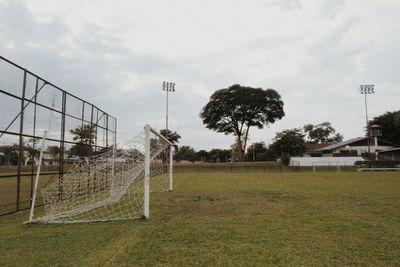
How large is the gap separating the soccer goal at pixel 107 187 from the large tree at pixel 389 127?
54269 mm

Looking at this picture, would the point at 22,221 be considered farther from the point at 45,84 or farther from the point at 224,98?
the point at 224,98

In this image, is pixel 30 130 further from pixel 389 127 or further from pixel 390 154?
pixel 389 127

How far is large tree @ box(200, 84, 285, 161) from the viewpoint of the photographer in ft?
168

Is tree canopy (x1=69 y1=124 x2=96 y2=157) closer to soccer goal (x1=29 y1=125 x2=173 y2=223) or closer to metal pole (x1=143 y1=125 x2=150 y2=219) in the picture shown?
soccer goal (x1=29 y1=125 x2=173 y2=223)

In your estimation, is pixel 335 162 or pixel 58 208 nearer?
pixel 58 208

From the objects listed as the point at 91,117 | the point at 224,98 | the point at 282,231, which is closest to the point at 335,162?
the point at 224,98

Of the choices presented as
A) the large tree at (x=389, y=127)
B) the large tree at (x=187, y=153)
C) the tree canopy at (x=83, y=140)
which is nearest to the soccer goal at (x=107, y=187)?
the tree canopy at (x=83, y=140)

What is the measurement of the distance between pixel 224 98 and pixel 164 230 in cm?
4736

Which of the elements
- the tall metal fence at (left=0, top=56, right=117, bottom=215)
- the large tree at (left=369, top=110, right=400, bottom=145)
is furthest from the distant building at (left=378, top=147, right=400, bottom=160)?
the tall metal fence at (left=0, top=56, right=117, bottom=215)

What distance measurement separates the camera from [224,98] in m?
51.9

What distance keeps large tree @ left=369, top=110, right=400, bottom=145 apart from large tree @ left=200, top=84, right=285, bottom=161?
18.8 metres

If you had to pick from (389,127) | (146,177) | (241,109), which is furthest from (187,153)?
A: (146,177)

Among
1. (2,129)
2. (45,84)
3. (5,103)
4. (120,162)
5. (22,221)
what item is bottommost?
(22,221)

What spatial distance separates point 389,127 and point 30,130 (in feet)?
197
